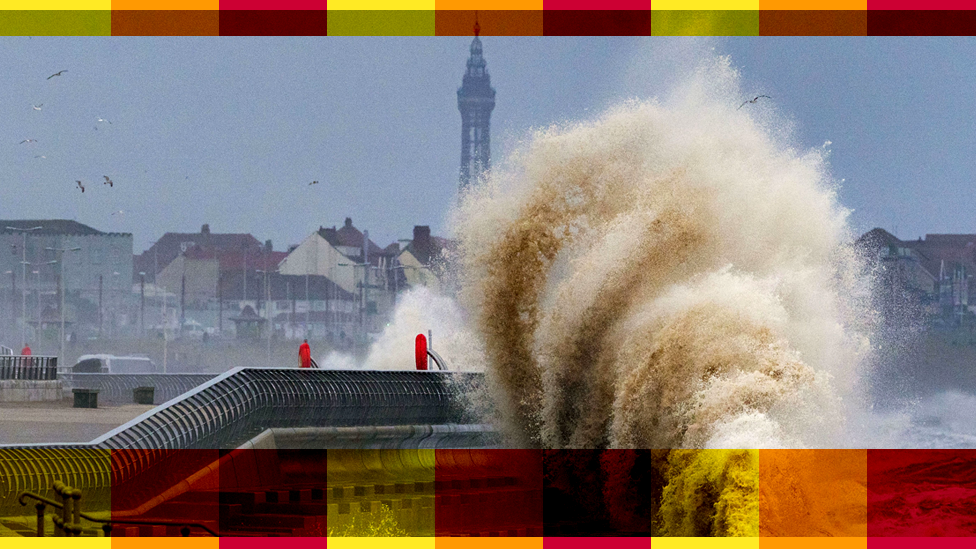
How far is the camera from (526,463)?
2614cm

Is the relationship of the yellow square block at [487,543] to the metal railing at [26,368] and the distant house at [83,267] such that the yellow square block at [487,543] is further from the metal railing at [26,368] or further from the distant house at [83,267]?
the distant house at [83,267]

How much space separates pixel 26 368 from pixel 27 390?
4.93ft

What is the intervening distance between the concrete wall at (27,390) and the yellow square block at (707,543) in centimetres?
2264

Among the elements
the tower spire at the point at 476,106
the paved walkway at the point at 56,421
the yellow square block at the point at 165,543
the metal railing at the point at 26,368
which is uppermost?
the tower spire at the point at 476,106

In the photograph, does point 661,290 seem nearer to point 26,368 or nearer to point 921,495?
point 921,495

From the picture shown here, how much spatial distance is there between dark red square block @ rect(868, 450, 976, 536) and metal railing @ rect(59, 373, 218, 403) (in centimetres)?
2027

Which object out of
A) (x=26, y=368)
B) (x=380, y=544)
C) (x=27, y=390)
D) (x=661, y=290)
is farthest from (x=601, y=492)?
(x=26, y=368)

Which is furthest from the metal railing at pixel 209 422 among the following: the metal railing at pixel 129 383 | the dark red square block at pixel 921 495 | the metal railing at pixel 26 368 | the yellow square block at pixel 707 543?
the metal railing at pixel 26 368

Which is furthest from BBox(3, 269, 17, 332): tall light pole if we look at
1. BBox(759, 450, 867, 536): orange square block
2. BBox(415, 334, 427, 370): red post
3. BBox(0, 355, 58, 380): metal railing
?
BBox(759, 450, 867, 536): orange square block

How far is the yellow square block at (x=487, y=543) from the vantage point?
1587cm

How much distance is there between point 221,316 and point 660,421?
90953mm

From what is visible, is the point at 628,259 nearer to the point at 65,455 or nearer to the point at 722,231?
the point at 722,231

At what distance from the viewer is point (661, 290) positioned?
964 inches

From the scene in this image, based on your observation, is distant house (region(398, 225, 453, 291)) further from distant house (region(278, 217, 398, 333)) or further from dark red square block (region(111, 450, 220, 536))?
Answer: dark red square block (region(111, 450, 220, 536))
